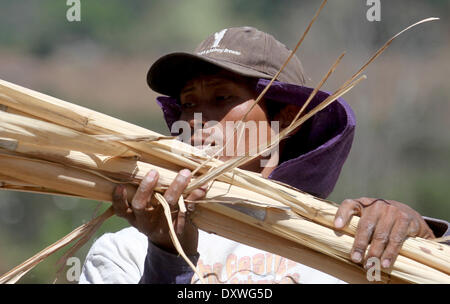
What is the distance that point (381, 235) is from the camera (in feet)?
6.21

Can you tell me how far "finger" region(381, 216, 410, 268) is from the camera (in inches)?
73.6

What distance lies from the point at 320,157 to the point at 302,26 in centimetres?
1008

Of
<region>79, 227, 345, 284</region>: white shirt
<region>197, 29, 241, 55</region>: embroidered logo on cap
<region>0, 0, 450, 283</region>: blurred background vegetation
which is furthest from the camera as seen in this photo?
<region>0, 0, 450, 283</region>: blurred background vegetation

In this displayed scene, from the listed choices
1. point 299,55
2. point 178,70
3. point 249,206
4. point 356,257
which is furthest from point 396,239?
point 299,55

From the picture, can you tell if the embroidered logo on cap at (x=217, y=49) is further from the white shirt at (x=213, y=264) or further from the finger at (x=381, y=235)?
the finger at (x=381, y=235)

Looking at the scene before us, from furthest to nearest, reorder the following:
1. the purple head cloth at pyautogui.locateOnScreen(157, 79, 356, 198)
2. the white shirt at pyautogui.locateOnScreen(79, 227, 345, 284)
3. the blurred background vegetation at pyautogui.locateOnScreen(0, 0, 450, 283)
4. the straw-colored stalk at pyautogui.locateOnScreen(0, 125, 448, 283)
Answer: the blurred background vegetation at pyautogui.locateOnScreen(0, 0, 450, 283) → the purple head cloth at pyautogui.locateOnScreen(157, 79, 356, 198) → the white shirt at pyautogui.locateOnScreen(79, 227, 345, 284) → the straw-colored stalk at pyautogui.locateOnScreen(0, 125, 448, 283)

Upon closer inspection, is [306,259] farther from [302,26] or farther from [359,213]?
[302,26]

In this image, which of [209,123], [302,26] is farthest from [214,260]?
[302,26]

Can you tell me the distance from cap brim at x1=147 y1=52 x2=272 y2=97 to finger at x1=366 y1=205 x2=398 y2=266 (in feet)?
2.80

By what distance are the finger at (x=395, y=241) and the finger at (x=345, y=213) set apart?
0.37ft

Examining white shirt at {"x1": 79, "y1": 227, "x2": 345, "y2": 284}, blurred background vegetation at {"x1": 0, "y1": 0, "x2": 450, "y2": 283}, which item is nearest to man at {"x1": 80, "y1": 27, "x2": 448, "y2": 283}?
white shirt at {"x1": 79, "y1": 227, "x2": 345, "y2": 284}

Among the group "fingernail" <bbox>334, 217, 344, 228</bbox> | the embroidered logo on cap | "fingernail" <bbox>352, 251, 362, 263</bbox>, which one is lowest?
"fingernail" <bbox>352, 251, 362, 263</bbox>

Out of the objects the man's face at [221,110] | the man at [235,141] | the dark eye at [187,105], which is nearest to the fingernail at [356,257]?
the man at [235,141]

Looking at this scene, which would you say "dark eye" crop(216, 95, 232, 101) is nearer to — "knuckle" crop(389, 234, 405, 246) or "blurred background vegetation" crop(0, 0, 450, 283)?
"knuckle" crop(389, 234, 405, 246)
